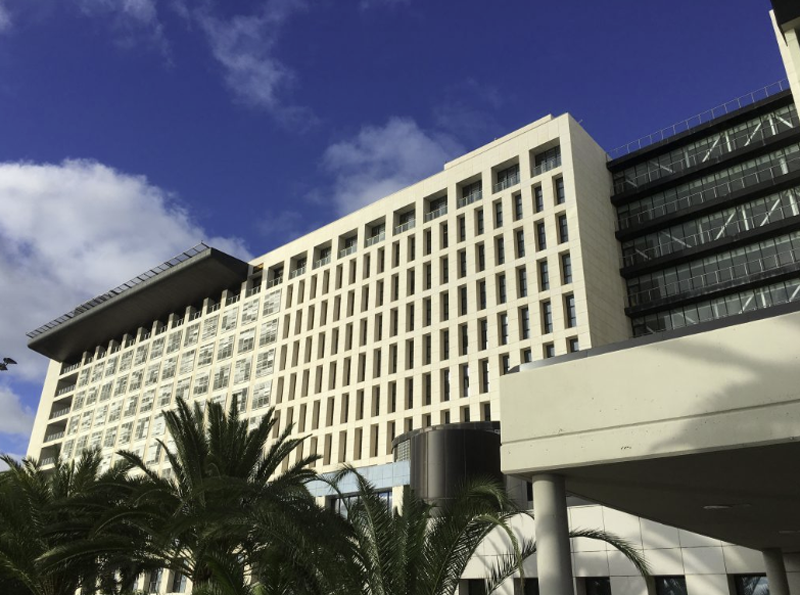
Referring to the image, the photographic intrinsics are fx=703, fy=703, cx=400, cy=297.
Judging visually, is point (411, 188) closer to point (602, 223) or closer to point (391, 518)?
point (602, 223)

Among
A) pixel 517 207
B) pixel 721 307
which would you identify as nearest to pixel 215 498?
pixel 721 307

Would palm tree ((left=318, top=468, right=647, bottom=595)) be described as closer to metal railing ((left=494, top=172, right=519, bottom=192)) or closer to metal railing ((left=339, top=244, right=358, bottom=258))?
metal railing ((left=494, top=172, right=519, bottom=192))

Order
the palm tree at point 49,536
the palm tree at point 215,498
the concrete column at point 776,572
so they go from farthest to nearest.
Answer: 1. the palm tree at point 49,536
2. the concrete column at point 776,572
3. the palm tree at point 215,498

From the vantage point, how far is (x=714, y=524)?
13.3 m

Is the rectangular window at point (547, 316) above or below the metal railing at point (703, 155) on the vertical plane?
below

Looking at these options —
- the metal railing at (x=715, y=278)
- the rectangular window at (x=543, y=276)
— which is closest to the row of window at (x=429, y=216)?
the rectangular window at (x=543, y=276)

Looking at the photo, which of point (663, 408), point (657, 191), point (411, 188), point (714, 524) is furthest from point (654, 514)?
point (411, 188)

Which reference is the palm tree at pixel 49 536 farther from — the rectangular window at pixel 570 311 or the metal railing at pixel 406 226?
the metal railing at pixel 406 226

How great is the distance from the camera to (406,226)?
178 ft

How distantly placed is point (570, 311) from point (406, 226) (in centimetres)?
1679

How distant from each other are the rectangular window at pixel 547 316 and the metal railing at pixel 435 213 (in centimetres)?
1218

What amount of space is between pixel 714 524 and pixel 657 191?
36.8 metres

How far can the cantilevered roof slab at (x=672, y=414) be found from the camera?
706 centimetres

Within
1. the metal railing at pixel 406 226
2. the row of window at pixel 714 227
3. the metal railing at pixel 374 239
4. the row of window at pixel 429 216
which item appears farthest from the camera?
the metal railing at pixel 374 239
